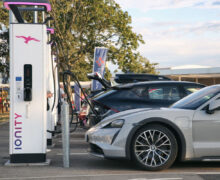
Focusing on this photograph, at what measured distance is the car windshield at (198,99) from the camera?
7641 mm

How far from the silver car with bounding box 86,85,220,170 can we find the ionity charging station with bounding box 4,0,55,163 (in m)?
1.39

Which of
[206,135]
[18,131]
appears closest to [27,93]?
[18,131]

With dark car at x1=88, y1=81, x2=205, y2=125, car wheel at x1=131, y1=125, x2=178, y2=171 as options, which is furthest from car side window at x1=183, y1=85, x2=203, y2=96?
car wheel at x1=131, y1=125, x2=178, y2=171

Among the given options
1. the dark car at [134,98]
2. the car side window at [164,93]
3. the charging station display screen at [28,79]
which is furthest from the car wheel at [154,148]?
the car side window at [164,93]

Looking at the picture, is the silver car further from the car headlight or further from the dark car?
the dark car

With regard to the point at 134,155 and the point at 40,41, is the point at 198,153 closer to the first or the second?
the point at 134,155

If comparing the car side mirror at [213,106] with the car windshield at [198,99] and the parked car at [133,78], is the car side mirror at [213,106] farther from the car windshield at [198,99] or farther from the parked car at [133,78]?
the parked car at [133,78]

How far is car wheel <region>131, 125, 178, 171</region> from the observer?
23.9 ft

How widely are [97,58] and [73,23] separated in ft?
34.1

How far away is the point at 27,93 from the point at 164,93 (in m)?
3.74

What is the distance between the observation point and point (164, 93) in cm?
1059

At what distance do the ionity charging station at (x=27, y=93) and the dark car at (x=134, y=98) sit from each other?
2.16 metres

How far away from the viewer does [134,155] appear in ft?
23.9

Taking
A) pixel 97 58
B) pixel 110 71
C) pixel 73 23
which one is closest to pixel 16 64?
pixel 97 58
